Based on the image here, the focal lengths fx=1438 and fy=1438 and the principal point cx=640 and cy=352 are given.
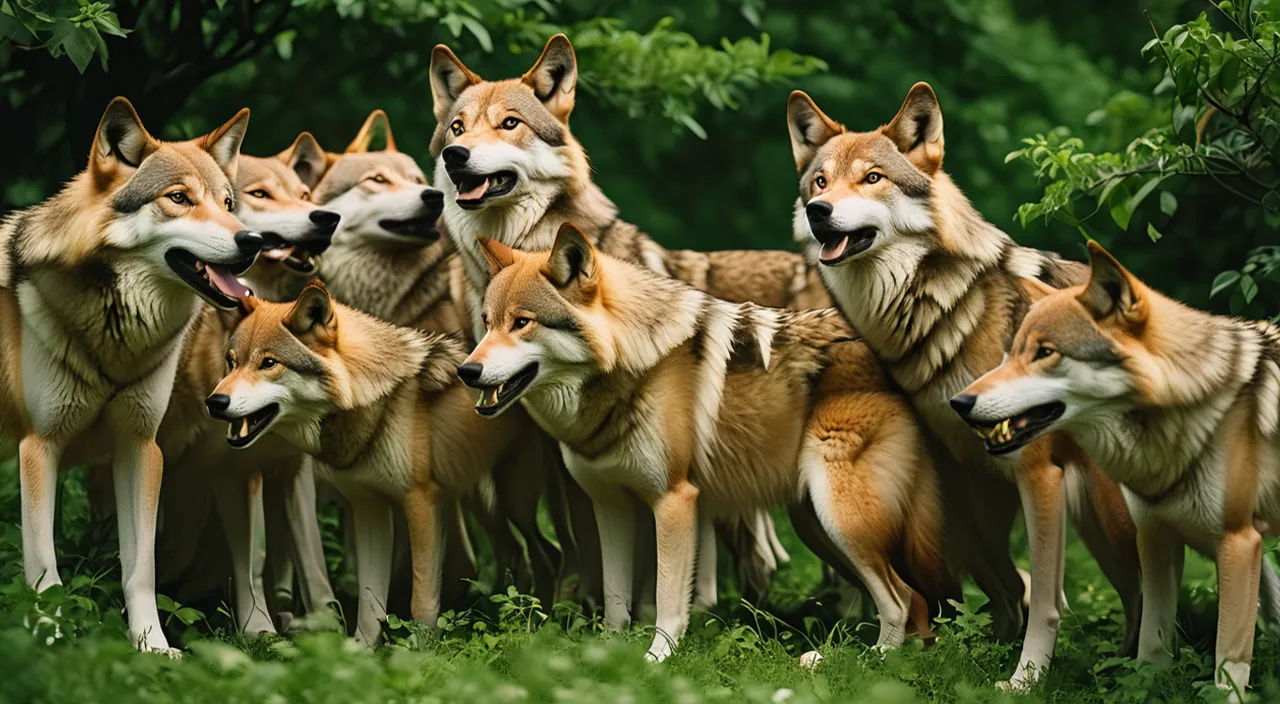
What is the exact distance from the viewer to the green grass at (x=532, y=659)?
5.23 meters

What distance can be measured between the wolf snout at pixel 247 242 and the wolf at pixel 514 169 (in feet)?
4.14

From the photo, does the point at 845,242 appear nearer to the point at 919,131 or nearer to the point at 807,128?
the point at 919,131

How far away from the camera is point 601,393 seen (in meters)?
6.79

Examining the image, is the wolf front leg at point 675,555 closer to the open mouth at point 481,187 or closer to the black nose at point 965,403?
the black nose at point 965,403

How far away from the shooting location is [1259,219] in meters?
8.49

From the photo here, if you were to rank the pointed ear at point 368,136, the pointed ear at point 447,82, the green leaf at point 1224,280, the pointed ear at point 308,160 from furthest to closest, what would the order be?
the pointed ear at point 368,136
the pointed ear at point 308,160
the pointed ear at point 447,82
the green leaf at point 1224,280

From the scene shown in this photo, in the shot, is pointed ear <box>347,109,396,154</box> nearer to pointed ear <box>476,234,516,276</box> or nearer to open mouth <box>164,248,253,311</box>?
pointed ear <box>476,234,516,276</box>

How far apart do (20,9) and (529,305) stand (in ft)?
8.40

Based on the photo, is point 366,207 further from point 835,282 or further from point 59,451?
point 835,282

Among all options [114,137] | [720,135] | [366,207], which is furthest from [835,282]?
[720,135]

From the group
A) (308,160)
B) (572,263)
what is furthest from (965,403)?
(308,160)

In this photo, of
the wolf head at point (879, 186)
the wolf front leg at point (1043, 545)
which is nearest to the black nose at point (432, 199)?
the wolf head at point (879, 186)

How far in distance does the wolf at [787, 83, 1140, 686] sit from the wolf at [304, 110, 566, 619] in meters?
2.16

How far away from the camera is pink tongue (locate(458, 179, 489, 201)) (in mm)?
7410
